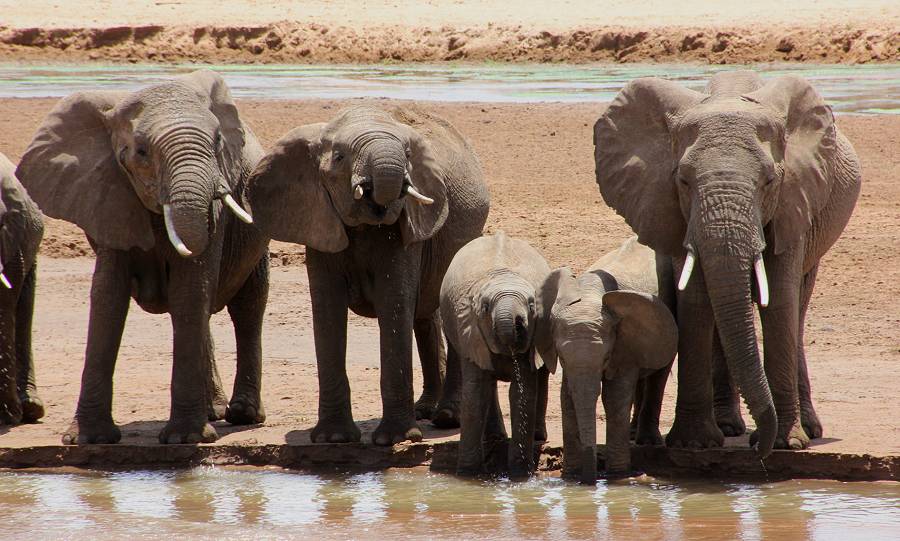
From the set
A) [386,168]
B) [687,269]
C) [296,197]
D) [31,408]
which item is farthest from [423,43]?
[687,269]

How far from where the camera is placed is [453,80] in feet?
98.2

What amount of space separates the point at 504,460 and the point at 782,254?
186 cm

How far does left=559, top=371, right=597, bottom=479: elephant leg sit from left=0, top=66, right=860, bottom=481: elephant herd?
14mm

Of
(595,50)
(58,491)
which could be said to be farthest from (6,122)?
(595,50)

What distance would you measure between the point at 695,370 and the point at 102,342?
322 centimetres

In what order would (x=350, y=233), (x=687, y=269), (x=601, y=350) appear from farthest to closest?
(x=350, y=233)
(x=601, y=350)
(x=687, y=269)

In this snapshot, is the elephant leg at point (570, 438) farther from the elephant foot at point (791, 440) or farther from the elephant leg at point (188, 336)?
the elephant leg at point (188, 336)

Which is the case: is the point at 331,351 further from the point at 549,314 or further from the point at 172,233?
the point at 549,314

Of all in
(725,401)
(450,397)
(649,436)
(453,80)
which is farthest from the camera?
(453,80)

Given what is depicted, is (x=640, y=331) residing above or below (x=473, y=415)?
above

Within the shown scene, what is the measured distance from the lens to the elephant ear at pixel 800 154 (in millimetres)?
8109

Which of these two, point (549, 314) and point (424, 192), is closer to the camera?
point (549, 314)

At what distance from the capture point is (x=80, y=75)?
30.9m

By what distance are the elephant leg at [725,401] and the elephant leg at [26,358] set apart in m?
4.16
